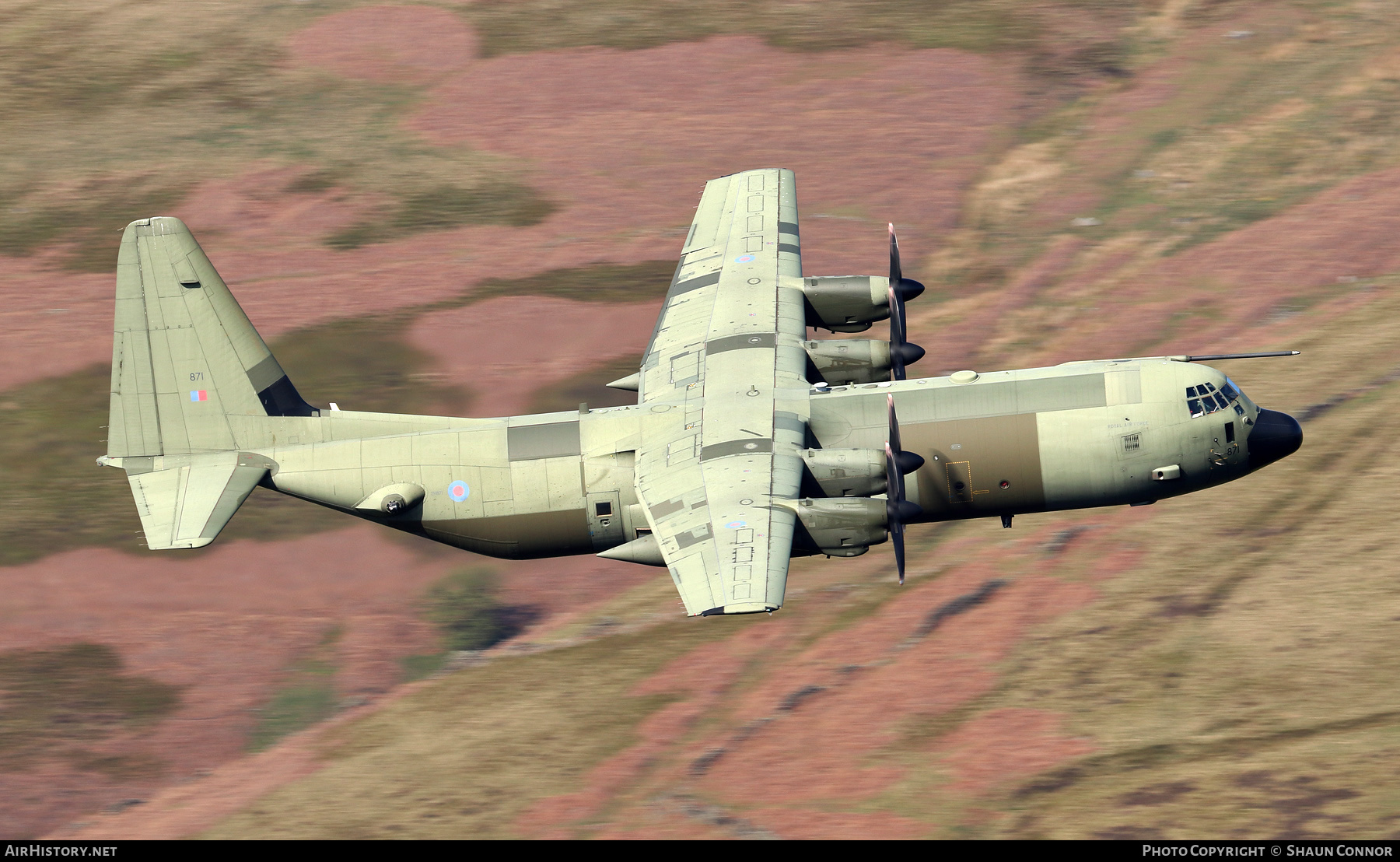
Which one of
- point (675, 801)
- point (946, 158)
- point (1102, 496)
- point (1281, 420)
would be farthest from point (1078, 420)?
point (946, 158)

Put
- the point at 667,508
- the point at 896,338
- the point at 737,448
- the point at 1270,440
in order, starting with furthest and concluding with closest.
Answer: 1. the point at 896,338
2. the point at 1270,440
3. the point at 737,448
4. the point at 667,508

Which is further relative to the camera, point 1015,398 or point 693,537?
point 1015,398

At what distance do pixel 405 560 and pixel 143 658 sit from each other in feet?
24.7

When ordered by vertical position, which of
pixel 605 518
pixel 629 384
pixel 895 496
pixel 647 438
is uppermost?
pixel 629 384

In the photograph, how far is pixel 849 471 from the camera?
1373 inches

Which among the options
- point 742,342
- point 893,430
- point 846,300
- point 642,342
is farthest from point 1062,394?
point 642,342

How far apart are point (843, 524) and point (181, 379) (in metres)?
16.9

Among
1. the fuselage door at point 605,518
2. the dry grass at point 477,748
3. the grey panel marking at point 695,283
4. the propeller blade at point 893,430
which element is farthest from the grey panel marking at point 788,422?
the dry grass at point 477,748

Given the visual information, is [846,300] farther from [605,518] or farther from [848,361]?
[605,518]

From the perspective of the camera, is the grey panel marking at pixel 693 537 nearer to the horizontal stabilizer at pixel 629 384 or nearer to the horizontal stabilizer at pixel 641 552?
the horizontal stabilizer at pixel 641 552

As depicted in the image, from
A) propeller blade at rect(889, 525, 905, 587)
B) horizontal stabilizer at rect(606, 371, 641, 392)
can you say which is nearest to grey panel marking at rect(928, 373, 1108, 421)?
propeller blade at rect(889, 525, 905, 587)

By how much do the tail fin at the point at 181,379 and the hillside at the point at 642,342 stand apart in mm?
6777

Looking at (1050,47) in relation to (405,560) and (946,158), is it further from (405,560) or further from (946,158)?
(405,560)

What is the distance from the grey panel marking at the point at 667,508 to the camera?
34344mm
